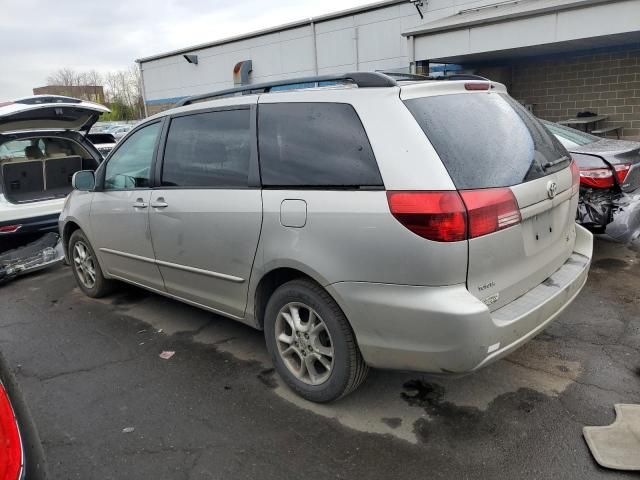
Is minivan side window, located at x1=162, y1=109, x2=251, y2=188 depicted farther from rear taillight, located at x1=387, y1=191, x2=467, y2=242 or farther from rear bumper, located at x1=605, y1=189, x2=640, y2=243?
rear bumper, located at x1=605, y1=189, x2=640, y2=243

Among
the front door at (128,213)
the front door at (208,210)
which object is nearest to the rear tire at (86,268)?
the front door at (128,213)

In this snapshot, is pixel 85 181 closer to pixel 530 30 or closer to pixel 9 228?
pixel 9 228

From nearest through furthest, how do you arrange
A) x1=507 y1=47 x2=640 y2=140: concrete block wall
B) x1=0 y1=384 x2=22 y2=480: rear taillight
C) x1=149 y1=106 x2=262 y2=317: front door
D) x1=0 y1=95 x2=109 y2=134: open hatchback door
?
x1=0 y1=384 x2=22 y2=480: rear taillight < x1=149 y1=106 x2=262 y2=317: front door < x1=0 y1=95 x2=109 y2=134: open hatchback door < x1=507 y1=47 x2=640 y2=140: concrete block wall

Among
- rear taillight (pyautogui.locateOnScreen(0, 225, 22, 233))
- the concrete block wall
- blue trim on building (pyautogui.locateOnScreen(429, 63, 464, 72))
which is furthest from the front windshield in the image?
the concrete block wall

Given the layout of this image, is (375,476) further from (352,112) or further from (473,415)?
(352,112)

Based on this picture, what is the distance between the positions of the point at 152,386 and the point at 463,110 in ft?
8.46

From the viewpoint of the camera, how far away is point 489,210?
7.82ft

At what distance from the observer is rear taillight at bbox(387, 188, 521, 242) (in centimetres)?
230

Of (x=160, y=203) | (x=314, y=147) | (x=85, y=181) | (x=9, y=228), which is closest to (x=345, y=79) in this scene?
(x=314, y=147)

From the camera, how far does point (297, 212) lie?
2764 millimetres

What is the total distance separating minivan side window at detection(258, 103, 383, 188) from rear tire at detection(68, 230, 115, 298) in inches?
103

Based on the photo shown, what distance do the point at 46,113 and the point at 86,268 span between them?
1.84 m

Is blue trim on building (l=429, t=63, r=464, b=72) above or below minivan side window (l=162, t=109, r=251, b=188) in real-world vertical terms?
above

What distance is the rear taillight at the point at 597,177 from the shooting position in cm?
483
